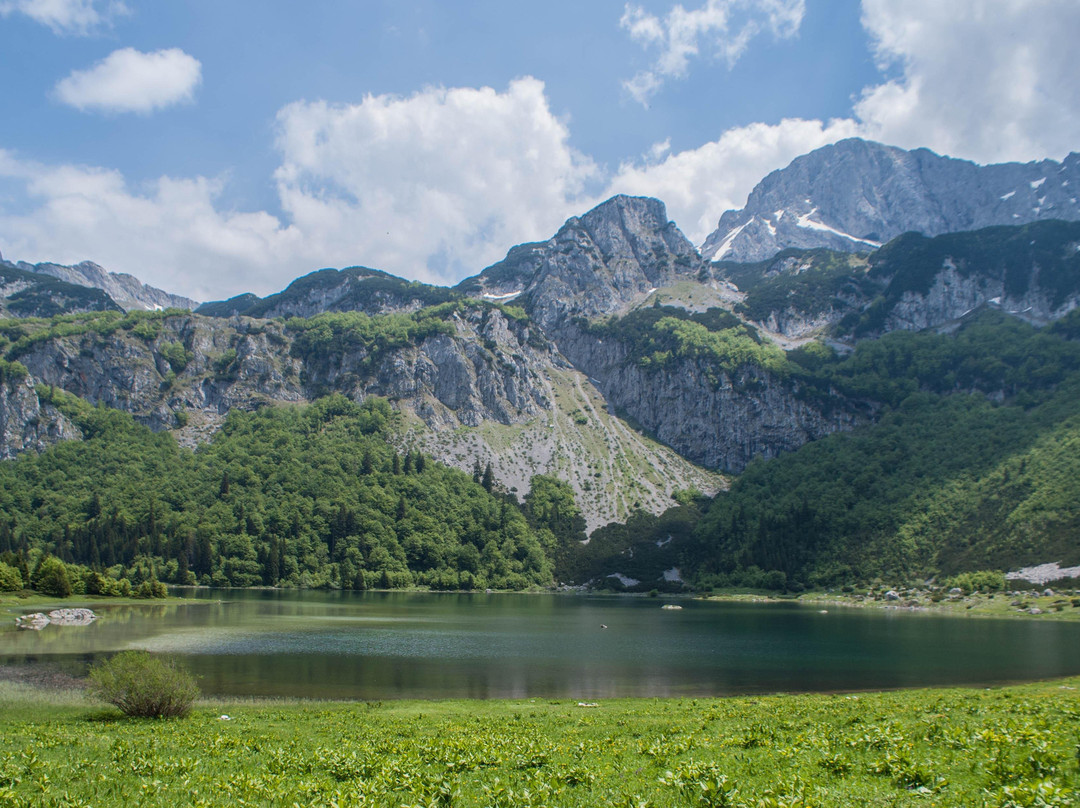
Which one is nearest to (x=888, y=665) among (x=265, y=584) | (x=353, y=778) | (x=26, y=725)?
(x=353, y=778)

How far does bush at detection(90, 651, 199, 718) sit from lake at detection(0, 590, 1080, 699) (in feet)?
34.1

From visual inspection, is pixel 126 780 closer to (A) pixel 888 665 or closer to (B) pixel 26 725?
(B) pixel 26 725

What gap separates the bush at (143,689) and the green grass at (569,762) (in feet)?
5.95

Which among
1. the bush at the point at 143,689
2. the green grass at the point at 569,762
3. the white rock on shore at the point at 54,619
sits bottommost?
the white rock on shore at the point at 54,619

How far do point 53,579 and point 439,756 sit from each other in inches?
4211

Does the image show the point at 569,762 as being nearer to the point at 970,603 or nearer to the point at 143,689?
the point at 143,689

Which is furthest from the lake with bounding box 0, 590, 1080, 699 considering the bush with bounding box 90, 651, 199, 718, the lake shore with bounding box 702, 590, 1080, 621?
the lake shore with bounding box 702, 590, 1080, 621

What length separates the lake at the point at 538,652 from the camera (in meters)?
46.0

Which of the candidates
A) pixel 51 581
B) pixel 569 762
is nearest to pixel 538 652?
pixel 569 762

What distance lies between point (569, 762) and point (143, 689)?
2348 cm

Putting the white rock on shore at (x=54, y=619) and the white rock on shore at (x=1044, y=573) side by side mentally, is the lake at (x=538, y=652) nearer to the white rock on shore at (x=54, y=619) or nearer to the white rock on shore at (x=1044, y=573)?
the white rock on shore at (x=54, y=619)

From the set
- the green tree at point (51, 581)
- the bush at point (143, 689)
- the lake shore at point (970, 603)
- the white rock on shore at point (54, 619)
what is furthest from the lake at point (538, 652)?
the lake shore at point (970, 603)

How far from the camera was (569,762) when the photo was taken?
1694 centimetres

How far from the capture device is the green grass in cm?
1211
